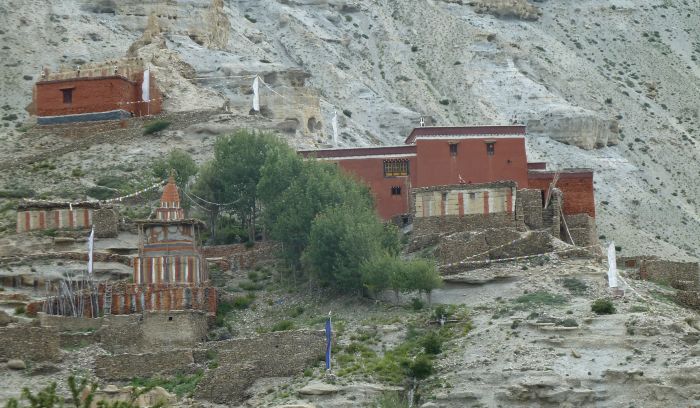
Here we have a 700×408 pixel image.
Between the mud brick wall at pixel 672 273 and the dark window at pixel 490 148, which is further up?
the dark window at pixel 490 148

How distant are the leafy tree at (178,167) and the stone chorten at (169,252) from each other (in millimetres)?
10051

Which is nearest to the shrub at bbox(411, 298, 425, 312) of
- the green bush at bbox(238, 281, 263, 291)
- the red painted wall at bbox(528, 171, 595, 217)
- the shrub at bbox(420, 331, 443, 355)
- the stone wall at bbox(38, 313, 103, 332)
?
the shrub at bbox(420, 331, 443, 355)

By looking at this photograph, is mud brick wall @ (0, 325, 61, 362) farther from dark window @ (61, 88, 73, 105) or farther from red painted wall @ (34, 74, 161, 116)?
dark window @ (61, 88, 73, 105)

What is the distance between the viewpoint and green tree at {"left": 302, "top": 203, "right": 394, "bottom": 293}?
85188 millimetres

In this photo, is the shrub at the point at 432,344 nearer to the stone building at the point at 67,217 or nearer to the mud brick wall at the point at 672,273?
the mud brick wall at the point at 672,273

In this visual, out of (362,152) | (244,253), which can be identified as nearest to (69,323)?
(244,253)

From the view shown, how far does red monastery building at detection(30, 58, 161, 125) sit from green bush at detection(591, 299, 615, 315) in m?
A: 37.2

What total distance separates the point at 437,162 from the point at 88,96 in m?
21.0

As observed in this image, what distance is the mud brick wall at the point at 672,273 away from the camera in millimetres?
88938

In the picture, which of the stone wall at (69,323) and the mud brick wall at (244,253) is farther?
the mud brick wall at (244,253)

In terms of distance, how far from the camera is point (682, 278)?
89.9 metres

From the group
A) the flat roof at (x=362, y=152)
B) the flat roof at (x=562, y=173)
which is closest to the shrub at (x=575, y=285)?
the flat roof at (x=562, y=173)

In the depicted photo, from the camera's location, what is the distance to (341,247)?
85.6 m

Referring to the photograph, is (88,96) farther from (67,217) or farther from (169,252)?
(169,252)
